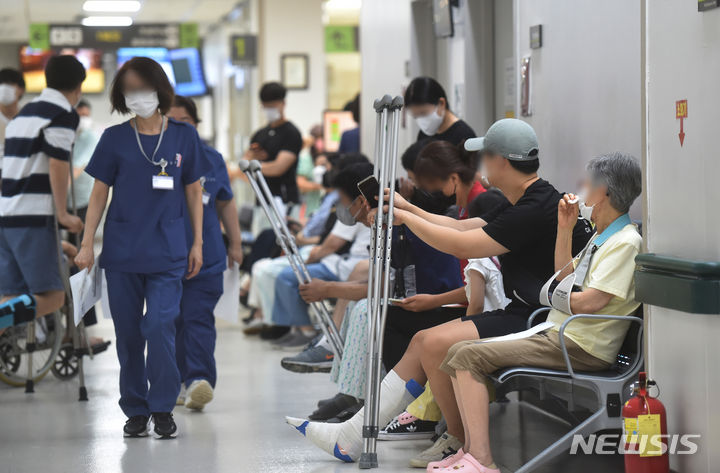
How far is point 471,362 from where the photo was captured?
3.54 meters

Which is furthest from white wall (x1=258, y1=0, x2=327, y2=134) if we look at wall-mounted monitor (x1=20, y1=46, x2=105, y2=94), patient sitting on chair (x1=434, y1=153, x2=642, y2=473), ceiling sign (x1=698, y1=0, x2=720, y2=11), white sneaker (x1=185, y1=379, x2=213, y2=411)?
ceiling sign (x1=698, y1=0, x2=720, y2=11)

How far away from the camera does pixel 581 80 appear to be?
4.70 m

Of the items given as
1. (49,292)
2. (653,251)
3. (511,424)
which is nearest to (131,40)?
(49,292)

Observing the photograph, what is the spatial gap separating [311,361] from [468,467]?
1852 mm

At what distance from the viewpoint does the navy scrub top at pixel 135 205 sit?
4414mm

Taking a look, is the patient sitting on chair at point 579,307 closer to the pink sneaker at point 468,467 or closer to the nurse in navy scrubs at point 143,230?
the pink sneaker at point 468,467

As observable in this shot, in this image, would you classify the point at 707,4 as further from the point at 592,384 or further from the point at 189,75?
the point at 189,75

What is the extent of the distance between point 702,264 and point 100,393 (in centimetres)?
360

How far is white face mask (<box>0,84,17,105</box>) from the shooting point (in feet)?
20.0

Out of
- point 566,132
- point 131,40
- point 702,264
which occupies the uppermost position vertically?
point 131,40

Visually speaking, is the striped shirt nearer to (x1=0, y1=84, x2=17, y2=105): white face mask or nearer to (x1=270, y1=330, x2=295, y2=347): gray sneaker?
(x1=0, y1=84, x2=17, y2=105): white face mask

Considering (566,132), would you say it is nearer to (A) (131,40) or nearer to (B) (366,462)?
(B) (366,462)

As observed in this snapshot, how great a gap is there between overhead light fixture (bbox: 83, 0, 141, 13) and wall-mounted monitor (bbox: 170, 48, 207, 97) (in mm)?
2166

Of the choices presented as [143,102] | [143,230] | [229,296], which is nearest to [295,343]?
[229,296]
